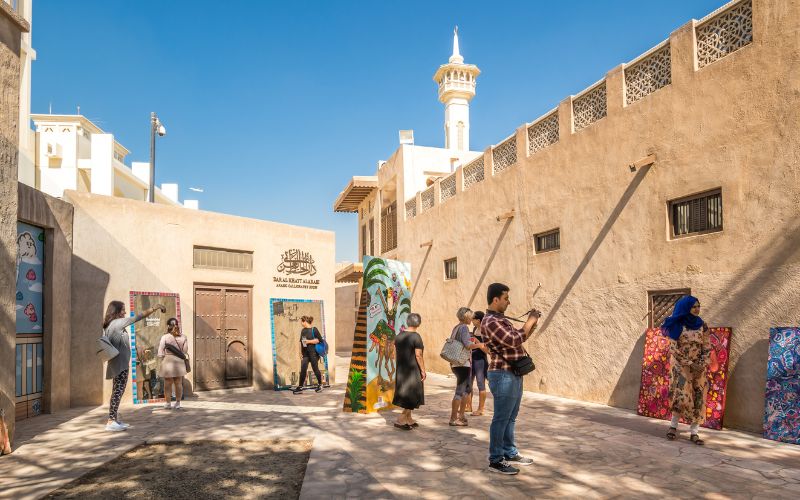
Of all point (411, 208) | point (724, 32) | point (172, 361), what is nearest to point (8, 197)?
point (172, 361)

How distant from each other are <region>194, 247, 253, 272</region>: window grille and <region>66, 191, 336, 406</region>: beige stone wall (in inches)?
4.9

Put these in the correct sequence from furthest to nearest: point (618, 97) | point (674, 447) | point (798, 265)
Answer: point (618, 97) → point (798, 265) → point (674, 447)

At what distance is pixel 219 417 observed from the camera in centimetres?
810

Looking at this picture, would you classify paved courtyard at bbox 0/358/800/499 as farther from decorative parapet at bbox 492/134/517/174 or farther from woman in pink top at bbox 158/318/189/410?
decorative parapet at bbox 492/134/517/174

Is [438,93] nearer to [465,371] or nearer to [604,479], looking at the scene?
[465,371]

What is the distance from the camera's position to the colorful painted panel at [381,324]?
27.8ft

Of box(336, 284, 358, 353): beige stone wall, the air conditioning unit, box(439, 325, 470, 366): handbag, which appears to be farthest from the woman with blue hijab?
the air conditioning unit

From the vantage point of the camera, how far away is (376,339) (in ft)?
28.0

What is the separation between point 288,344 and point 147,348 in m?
2.97

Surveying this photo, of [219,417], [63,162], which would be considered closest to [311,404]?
[219,417]

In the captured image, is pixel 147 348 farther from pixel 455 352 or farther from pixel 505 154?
pixel 505 154

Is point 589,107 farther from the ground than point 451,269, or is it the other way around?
point 589,107

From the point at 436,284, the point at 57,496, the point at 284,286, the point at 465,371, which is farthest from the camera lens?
the point at 436,284

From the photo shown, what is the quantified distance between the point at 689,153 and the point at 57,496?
827 cm
